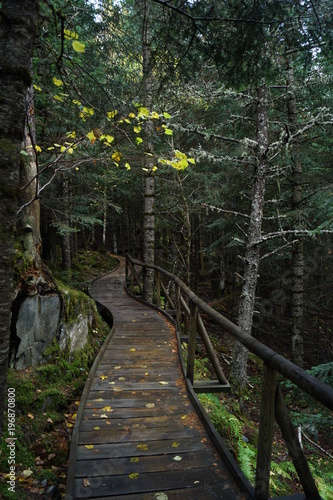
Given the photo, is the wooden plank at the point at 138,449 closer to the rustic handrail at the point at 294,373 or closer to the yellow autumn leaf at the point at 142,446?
the yellow autumn leaf at the point at 142,446

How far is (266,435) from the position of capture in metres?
2.18


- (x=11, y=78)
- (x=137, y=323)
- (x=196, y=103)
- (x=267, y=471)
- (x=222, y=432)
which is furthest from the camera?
(x=196, y=103)

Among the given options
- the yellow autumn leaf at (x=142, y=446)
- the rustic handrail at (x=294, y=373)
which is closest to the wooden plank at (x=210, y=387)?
the yellow autumn leaf at (x=142, y=446)

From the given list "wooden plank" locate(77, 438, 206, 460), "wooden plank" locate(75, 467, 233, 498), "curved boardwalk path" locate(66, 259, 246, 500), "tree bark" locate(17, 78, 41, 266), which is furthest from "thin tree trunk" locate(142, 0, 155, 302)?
"wooden plank" locate(75, 467, 233, 498)

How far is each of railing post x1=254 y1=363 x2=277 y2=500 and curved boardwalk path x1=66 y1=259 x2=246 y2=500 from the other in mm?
328

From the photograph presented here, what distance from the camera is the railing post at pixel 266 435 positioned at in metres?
2.16

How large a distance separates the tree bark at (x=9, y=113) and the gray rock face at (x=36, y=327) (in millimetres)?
2714

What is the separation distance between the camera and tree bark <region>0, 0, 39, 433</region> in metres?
1.79

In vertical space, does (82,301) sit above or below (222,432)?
above

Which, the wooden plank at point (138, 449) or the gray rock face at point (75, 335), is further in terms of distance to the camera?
the gray rock face at point (75, 335)

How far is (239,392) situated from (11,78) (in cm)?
930

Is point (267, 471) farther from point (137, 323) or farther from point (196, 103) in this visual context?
point (196, 103)

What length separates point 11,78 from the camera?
1803 mm

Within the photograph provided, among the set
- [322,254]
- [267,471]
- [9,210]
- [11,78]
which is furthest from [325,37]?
[322,254]
